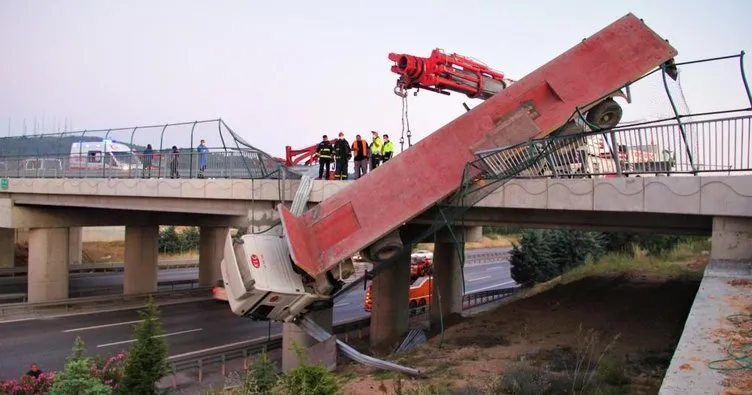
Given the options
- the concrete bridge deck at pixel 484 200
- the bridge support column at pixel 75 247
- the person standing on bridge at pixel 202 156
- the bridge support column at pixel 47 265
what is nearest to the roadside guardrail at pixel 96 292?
the bridge support column at pixel 47 265

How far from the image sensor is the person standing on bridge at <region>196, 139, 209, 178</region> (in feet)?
61.5

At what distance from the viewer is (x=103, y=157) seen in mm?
22594

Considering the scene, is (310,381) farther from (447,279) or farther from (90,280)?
(90,280)

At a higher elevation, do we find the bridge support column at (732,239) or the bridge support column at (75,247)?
the bridge support column at (732,239)

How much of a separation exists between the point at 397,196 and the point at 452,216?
4.45 ft

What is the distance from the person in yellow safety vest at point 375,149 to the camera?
17533 mm

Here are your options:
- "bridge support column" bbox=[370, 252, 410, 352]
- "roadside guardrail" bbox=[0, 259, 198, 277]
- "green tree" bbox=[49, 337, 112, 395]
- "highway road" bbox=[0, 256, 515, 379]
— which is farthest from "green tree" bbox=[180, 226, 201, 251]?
"green tree" bbox=[49, 337, 112, 395]

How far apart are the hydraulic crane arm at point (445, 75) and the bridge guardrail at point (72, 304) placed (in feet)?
39.6

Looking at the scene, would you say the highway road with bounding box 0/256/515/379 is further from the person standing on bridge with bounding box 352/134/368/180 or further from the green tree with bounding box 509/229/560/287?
the green tree with bounding box 509/229/560/287

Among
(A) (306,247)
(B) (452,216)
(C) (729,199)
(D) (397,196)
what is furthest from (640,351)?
(A) (306,247)

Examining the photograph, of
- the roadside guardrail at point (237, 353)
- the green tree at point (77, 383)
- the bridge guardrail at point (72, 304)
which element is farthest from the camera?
the bridge guardrail at point (72, 304)

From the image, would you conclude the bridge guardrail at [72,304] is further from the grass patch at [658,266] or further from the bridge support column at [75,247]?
the bridge support column at [75,247]

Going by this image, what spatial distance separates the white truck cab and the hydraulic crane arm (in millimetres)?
7272

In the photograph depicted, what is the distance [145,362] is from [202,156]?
33.0ft
